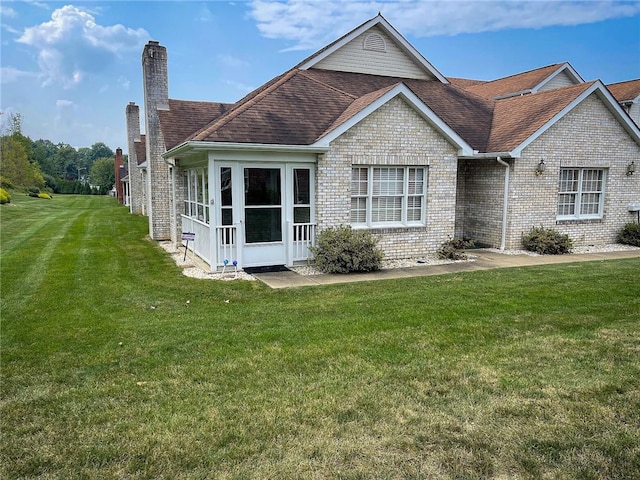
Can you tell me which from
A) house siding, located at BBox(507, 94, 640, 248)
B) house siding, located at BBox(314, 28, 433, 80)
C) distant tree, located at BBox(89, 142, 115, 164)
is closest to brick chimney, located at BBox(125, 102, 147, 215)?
house siding, located at BBox(314, 28, 433, 80)

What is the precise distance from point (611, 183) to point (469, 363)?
1275 centimetres

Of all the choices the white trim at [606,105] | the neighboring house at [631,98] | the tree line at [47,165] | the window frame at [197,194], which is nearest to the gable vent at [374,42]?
the white trim at [606,105]

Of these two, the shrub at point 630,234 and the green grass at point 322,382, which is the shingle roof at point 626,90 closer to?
the shrub at point 630,234

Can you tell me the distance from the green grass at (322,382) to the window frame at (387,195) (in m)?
3.48

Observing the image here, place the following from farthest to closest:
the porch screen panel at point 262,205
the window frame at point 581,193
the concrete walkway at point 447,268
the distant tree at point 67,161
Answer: the distant tree at point 67,161 → the window frame at point 581,193 → the porch screen panel at point 262,205 → the concrete walkway at point 447,268

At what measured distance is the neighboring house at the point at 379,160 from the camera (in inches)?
432

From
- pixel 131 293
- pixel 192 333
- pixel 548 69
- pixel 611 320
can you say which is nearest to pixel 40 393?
pixel 192 333

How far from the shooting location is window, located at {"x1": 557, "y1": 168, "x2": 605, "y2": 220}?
47.2 ft

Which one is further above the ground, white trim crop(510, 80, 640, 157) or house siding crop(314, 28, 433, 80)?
house siding crop(314, 28, 433, 80)

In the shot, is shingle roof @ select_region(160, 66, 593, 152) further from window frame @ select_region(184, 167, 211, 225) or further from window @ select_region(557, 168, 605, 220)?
window @ select_region(557, 168, 605, 220)

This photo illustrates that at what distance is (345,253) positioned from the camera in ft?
35.0

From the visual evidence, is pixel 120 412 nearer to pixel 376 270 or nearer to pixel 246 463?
pixel 246 463

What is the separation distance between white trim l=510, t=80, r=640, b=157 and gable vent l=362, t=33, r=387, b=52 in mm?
6448

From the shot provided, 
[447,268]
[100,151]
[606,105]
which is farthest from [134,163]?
[100,151]
